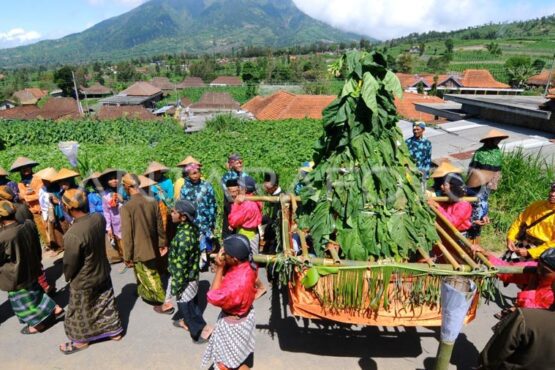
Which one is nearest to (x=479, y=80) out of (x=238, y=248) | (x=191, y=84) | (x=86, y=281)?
(x=191, y=84)

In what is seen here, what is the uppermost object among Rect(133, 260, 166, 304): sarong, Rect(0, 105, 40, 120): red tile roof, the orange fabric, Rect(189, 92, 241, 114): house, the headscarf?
the headscarf

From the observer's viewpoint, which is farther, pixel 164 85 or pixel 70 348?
pixel 164 85

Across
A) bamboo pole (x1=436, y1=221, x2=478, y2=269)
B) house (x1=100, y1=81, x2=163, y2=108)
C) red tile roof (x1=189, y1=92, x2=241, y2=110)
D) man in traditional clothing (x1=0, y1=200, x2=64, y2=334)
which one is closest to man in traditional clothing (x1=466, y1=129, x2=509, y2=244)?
bamboo pole (x1=436, y1=221, x2=478, y2=269)

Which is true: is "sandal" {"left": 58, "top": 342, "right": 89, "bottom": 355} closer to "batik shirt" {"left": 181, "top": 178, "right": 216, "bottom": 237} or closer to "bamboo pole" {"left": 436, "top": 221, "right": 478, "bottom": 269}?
"batik shirt" {"left": 181, "top": 178, "right": 216, "bottom": 237}

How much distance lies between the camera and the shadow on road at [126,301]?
443 cm

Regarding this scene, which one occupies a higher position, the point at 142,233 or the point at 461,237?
the point at 461,237

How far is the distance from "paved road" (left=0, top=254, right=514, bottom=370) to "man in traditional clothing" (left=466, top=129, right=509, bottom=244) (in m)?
1.13

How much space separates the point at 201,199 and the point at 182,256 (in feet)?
4.57

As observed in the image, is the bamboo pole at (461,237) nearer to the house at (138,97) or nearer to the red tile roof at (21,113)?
the red tile roof at (21,113)

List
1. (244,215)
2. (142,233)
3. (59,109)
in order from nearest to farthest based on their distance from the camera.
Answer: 1. (142,233)
2. (244,215)
3. (59,109)

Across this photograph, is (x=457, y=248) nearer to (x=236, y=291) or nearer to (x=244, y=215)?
(x=236, y=291)

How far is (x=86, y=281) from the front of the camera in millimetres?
3682

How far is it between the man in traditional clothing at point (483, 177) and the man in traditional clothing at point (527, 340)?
2.58 meters

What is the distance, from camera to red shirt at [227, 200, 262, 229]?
438 centimetres
